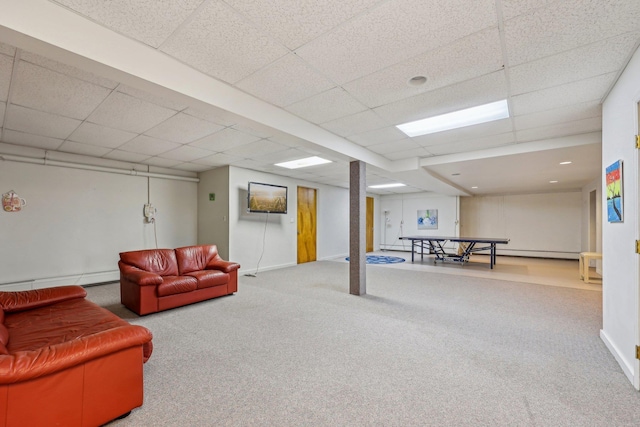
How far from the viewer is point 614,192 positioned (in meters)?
2.51

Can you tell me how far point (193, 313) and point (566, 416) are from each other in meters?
3.84

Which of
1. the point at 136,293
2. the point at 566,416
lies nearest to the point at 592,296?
the point at 566,416

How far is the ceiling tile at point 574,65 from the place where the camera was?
6.79 ft

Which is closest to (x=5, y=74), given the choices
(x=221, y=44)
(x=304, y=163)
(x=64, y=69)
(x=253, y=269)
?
(x=64, y=69)

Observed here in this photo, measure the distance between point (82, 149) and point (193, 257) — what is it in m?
2.77

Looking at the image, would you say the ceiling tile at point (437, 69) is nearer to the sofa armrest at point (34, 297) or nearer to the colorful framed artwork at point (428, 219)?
the sofa armrest at point (34, 297)

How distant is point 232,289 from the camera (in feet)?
15.2

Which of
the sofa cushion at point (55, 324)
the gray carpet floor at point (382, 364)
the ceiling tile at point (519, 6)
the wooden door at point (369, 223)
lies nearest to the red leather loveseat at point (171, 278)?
the gray carpet floor at point (382, 364)

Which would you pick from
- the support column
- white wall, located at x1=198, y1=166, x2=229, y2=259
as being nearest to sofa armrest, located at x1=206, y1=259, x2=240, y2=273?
white wall, located at x1=198, y1=166, x2=229, y2=259

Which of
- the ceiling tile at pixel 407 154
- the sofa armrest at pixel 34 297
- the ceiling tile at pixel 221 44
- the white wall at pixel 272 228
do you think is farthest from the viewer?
the white wall at pixel 272 228

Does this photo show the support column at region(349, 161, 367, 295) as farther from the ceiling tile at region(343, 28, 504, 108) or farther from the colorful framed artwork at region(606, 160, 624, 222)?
the colorful framed artwork at region(606, 160, 624, 222)

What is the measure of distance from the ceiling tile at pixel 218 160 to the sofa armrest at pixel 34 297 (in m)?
3.09

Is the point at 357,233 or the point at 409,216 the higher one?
the point at 409,216

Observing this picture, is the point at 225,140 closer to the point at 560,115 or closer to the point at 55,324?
the point at 55,324
